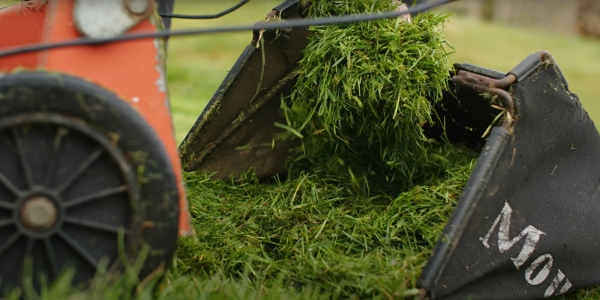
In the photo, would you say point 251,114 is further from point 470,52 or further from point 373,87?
point 470,52

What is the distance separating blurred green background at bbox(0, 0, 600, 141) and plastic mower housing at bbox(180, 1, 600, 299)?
146 inches

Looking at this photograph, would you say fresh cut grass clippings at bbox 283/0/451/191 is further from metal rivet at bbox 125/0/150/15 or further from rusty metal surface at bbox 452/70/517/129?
metal rivet at bbox 125/0/150/15

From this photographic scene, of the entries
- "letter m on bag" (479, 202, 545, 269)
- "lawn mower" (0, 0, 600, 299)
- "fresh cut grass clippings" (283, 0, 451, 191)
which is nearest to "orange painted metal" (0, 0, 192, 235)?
"lawn mower" (0, 0, 600, 299)

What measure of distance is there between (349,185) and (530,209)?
632 mm

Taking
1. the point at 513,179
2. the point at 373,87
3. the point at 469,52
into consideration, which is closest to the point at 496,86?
the point at 513,179

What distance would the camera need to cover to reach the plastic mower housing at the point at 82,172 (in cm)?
132

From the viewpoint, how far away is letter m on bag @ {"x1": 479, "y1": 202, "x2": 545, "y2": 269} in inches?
65.1

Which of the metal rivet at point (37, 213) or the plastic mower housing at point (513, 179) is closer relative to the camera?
the metal rivet at point (37, 213)

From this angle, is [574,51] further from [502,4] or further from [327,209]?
[327,209]

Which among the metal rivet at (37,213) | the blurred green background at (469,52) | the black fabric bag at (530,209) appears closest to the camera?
the metal rivet at (37,213)

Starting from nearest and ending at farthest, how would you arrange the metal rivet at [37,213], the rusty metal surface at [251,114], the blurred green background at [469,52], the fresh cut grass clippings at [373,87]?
the metal rivet at [37,213] → the fresh cut grass clippings at [373,87] → the rusty metal surface at [251,114] → the blurred green background at [469,52]

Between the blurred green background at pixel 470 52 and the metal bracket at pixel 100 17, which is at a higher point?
the metal bracket at pixel 100 17

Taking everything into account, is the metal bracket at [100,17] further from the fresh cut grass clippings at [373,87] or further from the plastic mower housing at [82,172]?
the fresh cut grass clippings at [373,87]

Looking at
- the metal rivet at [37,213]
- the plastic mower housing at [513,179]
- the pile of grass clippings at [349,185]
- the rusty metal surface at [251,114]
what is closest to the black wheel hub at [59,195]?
the metal rivet at [37,213]
